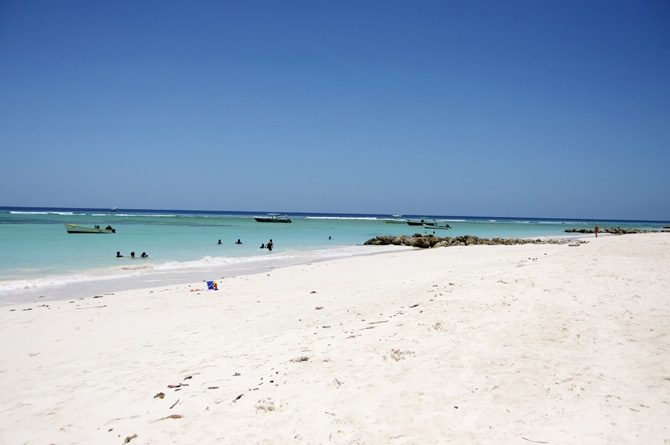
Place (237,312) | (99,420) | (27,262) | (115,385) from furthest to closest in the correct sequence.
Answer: (27,262), (237,312), (115,385), (99,420)

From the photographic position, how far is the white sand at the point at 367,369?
3.97 m

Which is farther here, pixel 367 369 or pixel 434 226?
pixel 434 226

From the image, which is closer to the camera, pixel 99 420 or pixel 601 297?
pixel 99 420

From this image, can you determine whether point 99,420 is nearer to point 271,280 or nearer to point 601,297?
point 601,297

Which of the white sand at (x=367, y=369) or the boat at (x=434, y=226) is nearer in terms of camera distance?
the white sand at (x=367, y=369)

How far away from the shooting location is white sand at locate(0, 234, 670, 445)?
3.97 meters

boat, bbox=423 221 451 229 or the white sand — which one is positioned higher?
the white sand

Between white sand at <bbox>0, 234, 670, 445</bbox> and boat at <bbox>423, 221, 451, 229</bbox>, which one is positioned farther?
boat at <bbox>423, 221, 451, 229</bbox>

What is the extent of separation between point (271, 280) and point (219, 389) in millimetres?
9197

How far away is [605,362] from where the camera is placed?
506 cm

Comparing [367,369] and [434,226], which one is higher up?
[367,369]

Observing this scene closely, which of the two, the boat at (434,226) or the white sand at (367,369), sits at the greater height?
the white sand at (367,369)

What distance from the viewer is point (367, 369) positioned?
5.16 meters

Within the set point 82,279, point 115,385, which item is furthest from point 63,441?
point 82,279
